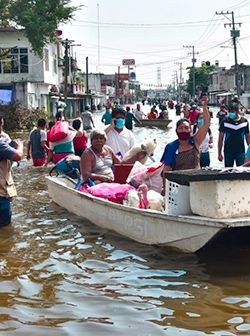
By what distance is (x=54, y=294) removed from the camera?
622cm

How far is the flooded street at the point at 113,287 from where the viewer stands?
537 cm

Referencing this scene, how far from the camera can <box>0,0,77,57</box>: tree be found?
36000 millimetres

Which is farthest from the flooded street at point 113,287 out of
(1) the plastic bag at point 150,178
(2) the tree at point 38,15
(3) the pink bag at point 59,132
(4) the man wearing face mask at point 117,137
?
(2) the tree at point 38,15

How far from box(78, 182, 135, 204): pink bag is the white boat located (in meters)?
0.15

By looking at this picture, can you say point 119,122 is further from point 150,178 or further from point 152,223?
point 152,223

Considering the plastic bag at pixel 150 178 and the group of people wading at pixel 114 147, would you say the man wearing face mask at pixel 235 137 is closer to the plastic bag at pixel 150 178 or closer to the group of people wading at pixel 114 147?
the group of people wading at pixel 114 147

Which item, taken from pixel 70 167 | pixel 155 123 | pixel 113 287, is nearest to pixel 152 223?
pixel 113 287

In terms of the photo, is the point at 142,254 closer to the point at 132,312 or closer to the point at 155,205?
the point at 155,205

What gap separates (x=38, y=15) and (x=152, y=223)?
30.7 metres

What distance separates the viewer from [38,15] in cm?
3622

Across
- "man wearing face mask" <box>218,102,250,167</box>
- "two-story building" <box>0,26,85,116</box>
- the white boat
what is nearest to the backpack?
the white boat

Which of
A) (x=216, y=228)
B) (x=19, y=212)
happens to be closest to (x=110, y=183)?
(x=19, y=212)

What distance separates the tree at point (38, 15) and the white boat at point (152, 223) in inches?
1097

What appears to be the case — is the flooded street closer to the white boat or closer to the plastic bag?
the white boat
